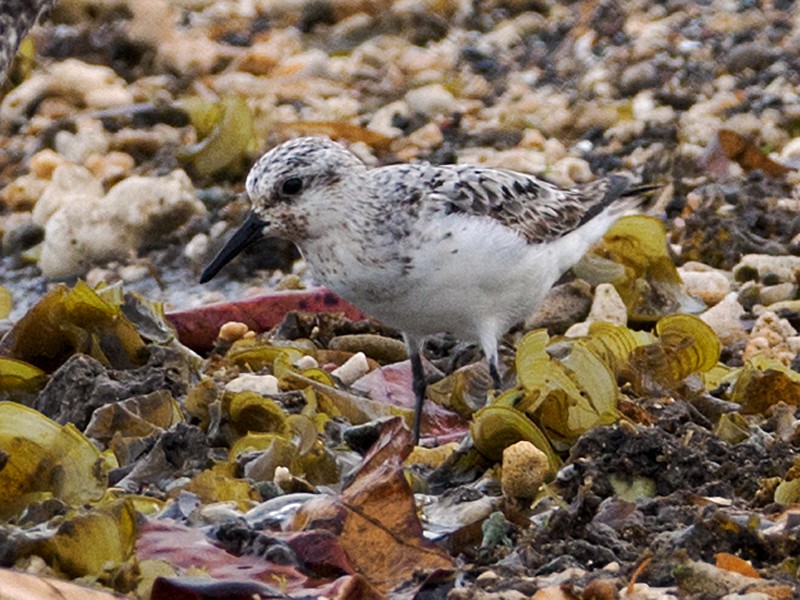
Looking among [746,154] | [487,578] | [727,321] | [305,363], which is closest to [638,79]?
[746,154]

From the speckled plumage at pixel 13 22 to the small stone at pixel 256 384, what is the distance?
1668mm

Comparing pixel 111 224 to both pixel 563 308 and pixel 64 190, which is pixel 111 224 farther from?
pixel 563 308

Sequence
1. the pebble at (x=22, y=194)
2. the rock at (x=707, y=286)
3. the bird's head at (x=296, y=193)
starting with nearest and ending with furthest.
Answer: the bird's head at (x=296, y=193)
the rock at (x=707, y=286)
the pebble at (x=22, y=194)

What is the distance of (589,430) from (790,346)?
1.61 meters

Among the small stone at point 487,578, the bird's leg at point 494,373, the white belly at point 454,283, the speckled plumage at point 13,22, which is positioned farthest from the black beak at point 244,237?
the small stone at point 487,578

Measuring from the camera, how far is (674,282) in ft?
21.2

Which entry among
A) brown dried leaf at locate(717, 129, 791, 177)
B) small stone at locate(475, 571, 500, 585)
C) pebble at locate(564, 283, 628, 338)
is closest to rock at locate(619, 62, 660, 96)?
brown dried leaf at locate(717, 129, 791, 177)

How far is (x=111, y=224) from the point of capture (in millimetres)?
8062

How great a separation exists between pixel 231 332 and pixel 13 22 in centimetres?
144

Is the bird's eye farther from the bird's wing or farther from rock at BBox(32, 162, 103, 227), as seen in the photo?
rock at BBox(32, 162, 103, 227)

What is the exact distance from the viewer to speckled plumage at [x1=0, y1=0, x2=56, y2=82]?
20.4ft

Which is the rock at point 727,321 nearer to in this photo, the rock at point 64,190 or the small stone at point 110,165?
the rock at point 64,190

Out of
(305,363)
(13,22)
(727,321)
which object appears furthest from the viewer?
(13,22)

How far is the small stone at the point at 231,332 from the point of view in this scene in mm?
6203
